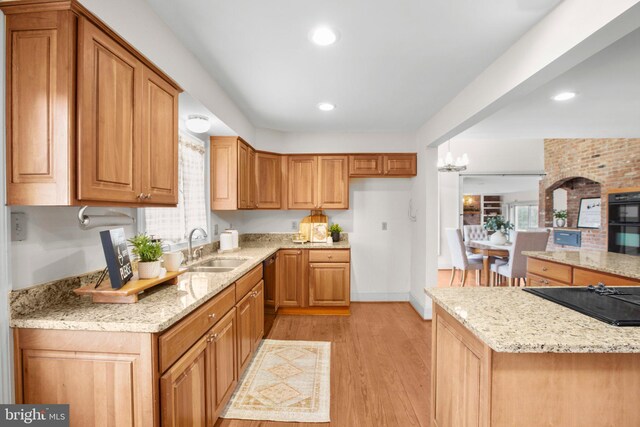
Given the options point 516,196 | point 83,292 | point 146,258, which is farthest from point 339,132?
point 516,196

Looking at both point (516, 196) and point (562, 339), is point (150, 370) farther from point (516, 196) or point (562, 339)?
point (516, 196)

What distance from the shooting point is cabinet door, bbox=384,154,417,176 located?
4078 millimetres

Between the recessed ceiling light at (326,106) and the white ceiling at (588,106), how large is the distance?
75.8 inches

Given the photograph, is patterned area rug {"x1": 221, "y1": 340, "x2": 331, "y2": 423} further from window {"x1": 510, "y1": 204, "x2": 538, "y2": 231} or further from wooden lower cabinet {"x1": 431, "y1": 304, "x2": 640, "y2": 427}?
window {"x1": 510, "y1": 204, "x2": 538, "y2": 231}

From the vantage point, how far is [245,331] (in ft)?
7.55

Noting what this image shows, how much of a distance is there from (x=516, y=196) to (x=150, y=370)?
9.56m

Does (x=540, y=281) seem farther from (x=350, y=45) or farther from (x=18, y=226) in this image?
(x=18, y=226)

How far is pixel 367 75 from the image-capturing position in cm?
242

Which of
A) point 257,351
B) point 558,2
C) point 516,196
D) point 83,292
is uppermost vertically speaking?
point 558,2

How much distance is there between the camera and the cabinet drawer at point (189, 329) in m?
1.22

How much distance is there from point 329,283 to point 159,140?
2.70 m

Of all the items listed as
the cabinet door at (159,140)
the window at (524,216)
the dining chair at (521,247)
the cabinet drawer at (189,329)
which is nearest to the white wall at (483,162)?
the window at (524,216)

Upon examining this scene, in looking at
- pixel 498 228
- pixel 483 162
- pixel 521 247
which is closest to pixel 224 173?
pixel 521 247

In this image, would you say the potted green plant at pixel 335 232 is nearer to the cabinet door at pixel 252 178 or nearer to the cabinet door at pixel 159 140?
the cabinet door at pixel 252 178
